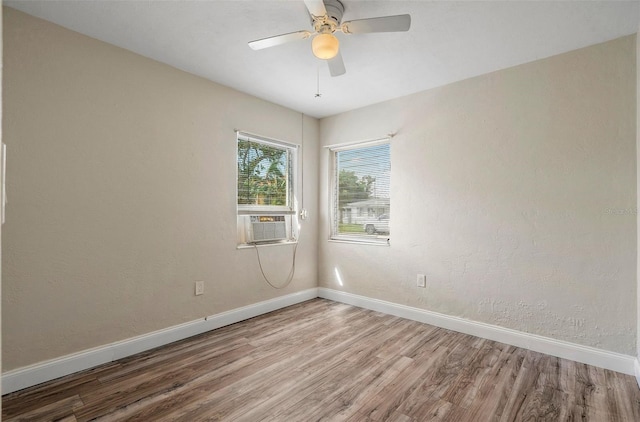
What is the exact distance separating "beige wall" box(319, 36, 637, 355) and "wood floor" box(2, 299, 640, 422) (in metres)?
0.45

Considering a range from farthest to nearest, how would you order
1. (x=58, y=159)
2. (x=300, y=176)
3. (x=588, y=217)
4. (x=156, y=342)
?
1. (x=300, y=176)
2. (x=156, y=342)
3. (x=588, y=217)
4. (x=58, y=159)

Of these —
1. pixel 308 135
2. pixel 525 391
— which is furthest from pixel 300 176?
pixel 525 391

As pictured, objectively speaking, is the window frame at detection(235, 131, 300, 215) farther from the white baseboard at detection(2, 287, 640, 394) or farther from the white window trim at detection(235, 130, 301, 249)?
the white baseboard at detection(2, 287, 640, 394)

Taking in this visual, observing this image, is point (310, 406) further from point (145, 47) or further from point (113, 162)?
point (145, 47)

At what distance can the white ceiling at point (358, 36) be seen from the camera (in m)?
2.18

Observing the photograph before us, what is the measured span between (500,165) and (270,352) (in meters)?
2.58

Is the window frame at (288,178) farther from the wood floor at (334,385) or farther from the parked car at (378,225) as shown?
the wood floor at (334,385)

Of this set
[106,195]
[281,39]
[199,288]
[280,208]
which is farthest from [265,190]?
[281,39]

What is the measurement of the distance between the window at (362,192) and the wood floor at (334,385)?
138 centimetres

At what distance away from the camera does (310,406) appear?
81.4 inches

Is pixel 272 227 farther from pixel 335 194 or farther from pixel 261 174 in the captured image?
pixel 335 194

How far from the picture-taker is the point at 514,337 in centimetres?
290

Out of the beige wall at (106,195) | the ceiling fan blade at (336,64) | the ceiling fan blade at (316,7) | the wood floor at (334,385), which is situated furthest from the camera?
the ceiling fan blade at (336,64)

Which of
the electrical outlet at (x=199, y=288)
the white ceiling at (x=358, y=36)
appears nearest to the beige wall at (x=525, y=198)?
the white ceiling at (x=358, y=36)
